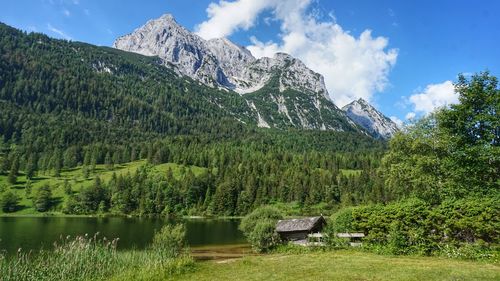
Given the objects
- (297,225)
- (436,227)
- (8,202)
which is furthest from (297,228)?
(8,202)

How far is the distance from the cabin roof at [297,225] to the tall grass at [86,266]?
32.1 m

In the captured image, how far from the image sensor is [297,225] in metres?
57.8

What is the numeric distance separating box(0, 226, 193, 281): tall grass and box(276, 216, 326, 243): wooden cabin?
32.2 m

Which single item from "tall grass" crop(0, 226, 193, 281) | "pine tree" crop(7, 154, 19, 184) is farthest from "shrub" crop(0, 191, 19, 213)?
"tall grass" crop(0, 226, 193, 281)

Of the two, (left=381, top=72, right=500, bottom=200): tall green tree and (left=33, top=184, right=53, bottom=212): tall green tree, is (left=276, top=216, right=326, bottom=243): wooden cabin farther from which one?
(left=33, top=184, right=53, bottom=212): tall green tree

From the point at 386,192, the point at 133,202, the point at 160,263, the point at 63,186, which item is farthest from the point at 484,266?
the point at 63,186

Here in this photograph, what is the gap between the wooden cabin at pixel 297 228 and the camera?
188 ft

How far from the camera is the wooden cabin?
188ft

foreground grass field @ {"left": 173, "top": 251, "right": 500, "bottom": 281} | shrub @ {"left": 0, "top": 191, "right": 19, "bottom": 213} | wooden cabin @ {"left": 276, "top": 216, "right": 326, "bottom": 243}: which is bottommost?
foreground grass field @ {"left": 173, "top": 251, "right": 500, "bottom": 281}

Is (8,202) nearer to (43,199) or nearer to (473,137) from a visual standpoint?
(43,199)

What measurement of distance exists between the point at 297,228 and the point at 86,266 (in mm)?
38570

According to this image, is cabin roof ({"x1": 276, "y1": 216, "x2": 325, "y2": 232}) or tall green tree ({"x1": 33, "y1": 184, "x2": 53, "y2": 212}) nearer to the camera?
cabin roof ({"x1": 276, "y1": 216, "x2": 325, "y2": 232})

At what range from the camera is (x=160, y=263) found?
82.8 ft

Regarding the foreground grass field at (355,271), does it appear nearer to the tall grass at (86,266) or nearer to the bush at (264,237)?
the tall grass at (86,266)
